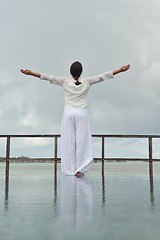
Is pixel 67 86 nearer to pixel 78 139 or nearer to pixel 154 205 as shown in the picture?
pixel 78 139

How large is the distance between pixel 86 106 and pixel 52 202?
9.04ft

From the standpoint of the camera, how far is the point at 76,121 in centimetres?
433

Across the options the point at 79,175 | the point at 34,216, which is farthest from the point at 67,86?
the point at 34,216

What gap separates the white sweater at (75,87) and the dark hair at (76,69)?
0.27ft

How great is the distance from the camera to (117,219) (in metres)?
1.22

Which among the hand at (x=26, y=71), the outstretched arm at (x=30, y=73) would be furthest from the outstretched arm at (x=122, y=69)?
the hand at (x=26, y=71)

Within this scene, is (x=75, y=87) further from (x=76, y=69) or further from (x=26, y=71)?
(x=26, y=71)

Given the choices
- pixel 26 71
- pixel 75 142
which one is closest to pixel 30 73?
pixel 26 71

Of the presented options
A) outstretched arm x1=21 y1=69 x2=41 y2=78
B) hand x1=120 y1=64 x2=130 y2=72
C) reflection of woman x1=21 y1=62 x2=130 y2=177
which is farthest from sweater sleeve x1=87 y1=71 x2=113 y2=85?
outstretched arm x1=21 y1=69 x2=41 y2=78

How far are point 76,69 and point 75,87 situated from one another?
23 centimetres

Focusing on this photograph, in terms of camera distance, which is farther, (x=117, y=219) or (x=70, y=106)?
(x=70, y=106)

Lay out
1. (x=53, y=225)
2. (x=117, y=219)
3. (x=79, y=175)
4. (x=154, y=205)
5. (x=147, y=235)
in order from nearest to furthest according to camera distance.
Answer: (x=147, y=235) < (x=53, y=225) < (x=117, y=219) < (x=154, y=205) < (x=79, y=175)

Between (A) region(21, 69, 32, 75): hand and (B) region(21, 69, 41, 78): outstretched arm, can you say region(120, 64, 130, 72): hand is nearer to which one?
(B) region(21, 69, 41, 78): outstretched arm

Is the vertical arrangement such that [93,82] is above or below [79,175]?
above
